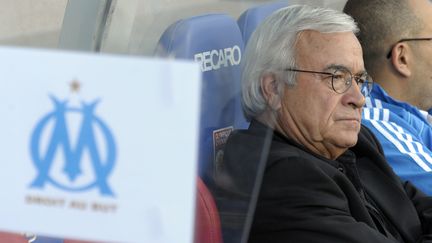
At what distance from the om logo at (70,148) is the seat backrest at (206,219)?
0.53 feet

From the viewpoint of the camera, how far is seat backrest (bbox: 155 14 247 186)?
1.07m

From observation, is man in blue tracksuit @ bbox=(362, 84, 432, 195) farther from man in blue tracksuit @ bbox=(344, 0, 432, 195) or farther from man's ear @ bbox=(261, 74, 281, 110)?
man's ear @ bbox=(261, 74, 281, 110)

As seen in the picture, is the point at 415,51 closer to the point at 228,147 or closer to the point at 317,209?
the point at 317,209

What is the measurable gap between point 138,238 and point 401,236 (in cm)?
142

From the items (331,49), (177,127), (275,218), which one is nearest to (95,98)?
(177,127)

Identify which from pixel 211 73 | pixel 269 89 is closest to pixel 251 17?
pixel 211 73

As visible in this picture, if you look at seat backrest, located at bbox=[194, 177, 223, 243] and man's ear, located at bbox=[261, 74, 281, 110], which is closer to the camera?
seat backrest, located at bbox=[194, 177, 223, 243]

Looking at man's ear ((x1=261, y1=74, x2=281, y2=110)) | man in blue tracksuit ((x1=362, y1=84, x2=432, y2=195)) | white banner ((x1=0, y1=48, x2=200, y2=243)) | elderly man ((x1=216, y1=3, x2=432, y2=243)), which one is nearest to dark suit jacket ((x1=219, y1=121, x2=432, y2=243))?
elderly man ((x1=216, y1=3, x2=432, y2=243))

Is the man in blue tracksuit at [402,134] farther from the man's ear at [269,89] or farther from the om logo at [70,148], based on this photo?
the om logo at [70,148]

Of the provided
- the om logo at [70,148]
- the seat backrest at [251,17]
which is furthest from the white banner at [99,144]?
the seat backrest at [251,17]

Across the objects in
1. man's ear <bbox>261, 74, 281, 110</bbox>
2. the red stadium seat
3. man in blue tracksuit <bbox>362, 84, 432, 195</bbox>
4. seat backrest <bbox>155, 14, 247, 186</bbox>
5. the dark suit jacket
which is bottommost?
man in blue tracksuit <bbox>362, 84, 432, 195</bbox>

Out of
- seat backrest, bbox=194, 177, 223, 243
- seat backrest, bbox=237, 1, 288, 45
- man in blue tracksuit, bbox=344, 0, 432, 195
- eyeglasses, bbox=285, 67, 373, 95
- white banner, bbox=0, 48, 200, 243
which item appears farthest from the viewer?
man in blue tracksuit, bbox=344, 0, 432, 195

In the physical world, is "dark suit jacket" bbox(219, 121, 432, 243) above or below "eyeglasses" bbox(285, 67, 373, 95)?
below

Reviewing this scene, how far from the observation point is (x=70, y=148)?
91 cm
